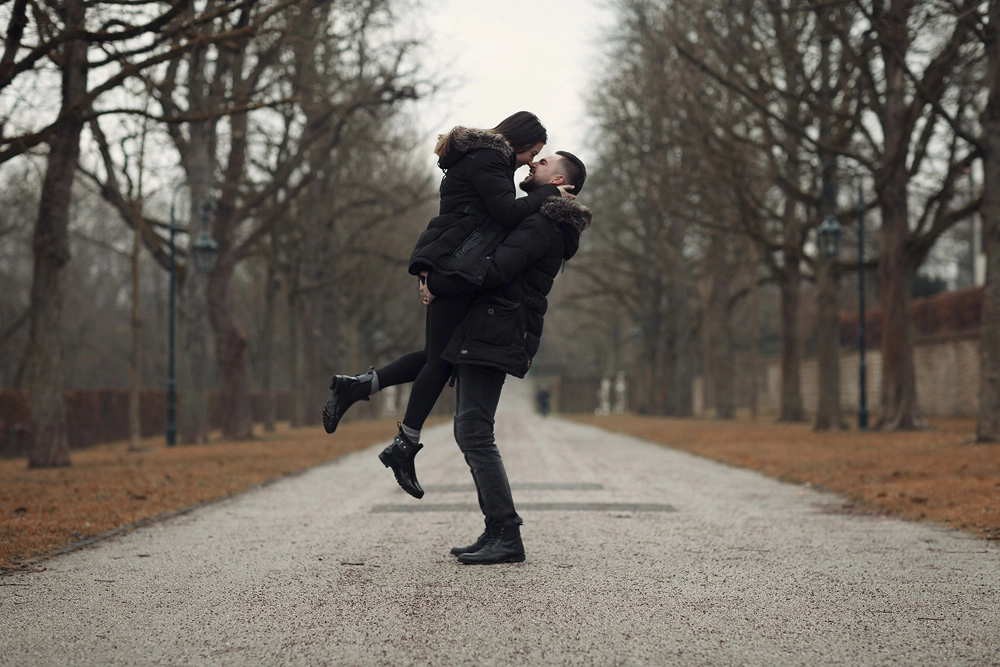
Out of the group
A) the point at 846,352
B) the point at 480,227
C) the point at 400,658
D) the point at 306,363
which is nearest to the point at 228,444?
the point at 306,363

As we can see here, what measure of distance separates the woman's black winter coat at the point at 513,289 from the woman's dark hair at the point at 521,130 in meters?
0.31

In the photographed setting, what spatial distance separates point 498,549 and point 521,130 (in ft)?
6.21

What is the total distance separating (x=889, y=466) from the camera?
11.9 metres

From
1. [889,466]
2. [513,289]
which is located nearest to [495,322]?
[513,289]

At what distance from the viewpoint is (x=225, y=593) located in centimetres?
443

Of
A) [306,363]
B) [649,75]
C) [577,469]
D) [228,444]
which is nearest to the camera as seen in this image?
[577,469]

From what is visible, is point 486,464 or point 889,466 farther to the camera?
point 889,466

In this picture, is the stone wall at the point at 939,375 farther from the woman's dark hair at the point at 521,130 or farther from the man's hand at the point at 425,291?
the man's hand at the point at 425,291

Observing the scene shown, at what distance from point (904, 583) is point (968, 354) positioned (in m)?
25.1

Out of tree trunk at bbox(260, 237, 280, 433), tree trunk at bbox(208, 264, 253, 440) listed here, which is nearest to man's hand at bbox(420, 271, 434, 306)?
tree trunk at bbox(208, 264, 253, 440)

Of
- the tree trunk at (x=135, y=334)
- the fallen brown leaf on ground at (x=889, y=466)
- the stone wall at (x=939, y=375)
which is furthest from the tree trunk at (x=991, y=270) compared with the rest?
the tree trunk at (x=135, y=334)

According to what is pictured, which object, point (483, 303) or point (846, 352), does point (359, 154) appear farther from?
point (483, 303)

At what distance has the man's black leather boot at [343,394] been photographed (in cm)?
525

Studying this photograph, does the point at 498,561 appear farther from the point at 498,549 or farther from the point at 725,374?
the point at 725,374
